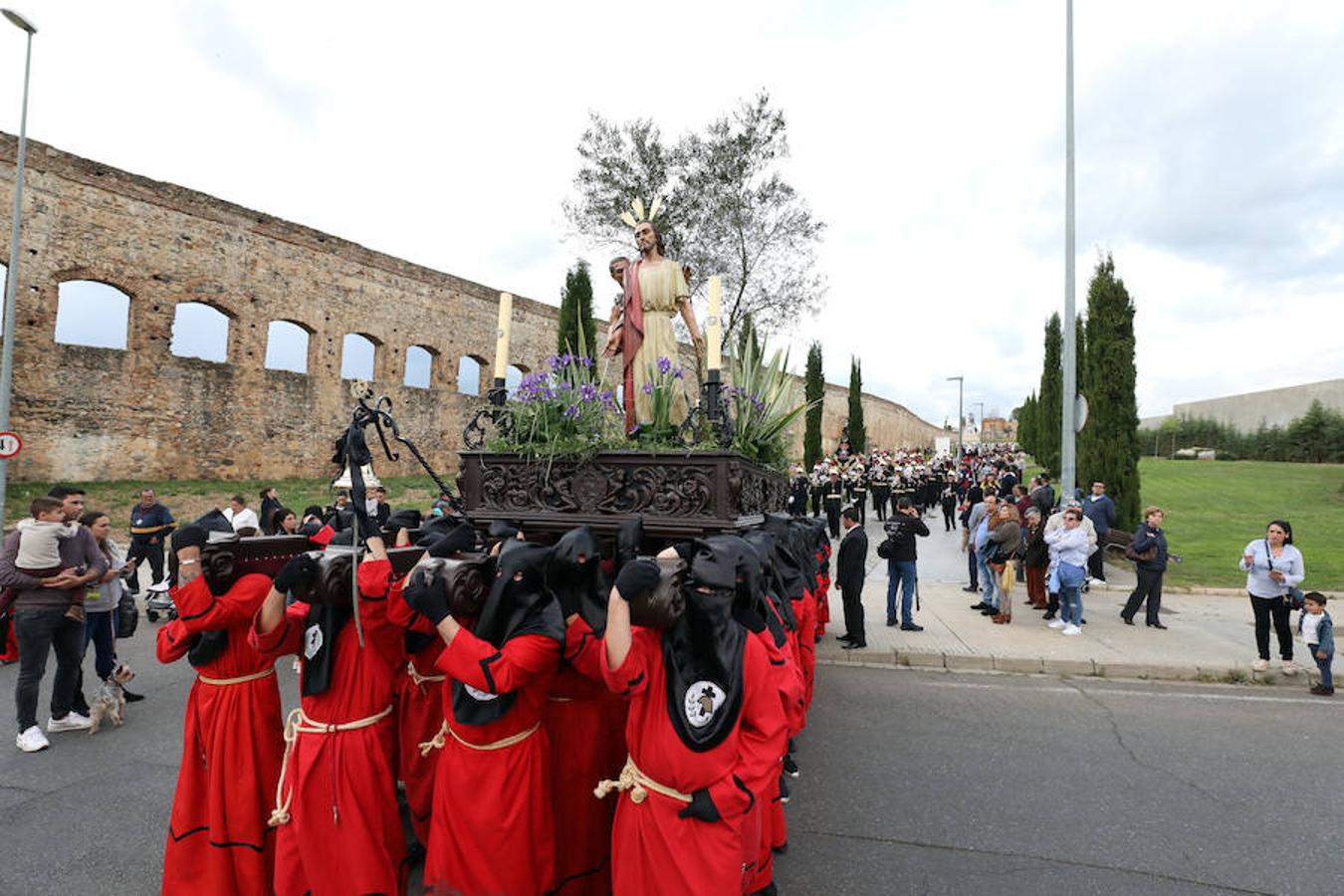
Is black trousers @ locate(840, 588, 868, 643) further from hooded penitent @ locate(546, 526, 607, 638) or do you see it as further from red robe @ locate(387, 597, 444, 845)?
hooded penitent @ locate(546, 526, 607, 638)

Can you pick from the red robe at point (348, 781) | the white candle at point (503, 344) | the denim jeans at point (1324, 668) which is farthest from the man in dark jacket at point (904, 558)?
the red robe at point (348, 781)

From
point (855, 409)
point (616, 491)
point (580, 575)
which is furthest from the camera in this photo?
point (855, 409)

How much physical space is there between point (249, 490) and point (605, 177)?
13.8m

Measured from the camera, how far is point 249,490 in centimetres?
1755

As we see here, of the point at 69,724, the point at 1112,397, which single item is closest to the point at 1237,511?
the point at 1112,397

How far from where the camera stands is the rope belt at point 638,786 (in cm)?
245

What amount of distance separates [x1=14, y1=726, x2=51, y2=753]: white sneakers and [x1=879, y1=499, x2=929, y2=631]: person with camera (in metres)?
8.70

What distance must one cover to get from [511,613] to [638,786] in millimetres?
841

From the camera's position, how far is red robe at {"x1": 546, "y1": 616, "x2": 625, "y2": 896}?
122 inches

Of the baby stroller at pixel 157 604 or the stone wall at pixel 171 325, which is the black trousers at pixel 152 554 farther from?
the stone wall at pixel 171 325

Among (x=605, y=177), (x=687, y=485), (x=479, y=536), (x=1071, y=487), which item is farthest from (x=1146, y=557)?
(x=605, y=177)

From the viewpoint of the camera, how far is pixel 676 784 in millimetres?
2424

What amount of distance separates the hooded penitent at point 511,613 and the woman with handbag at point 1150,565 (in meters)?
9.43

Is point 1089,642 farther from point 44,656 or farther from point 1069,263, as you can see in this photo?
point 44,656
